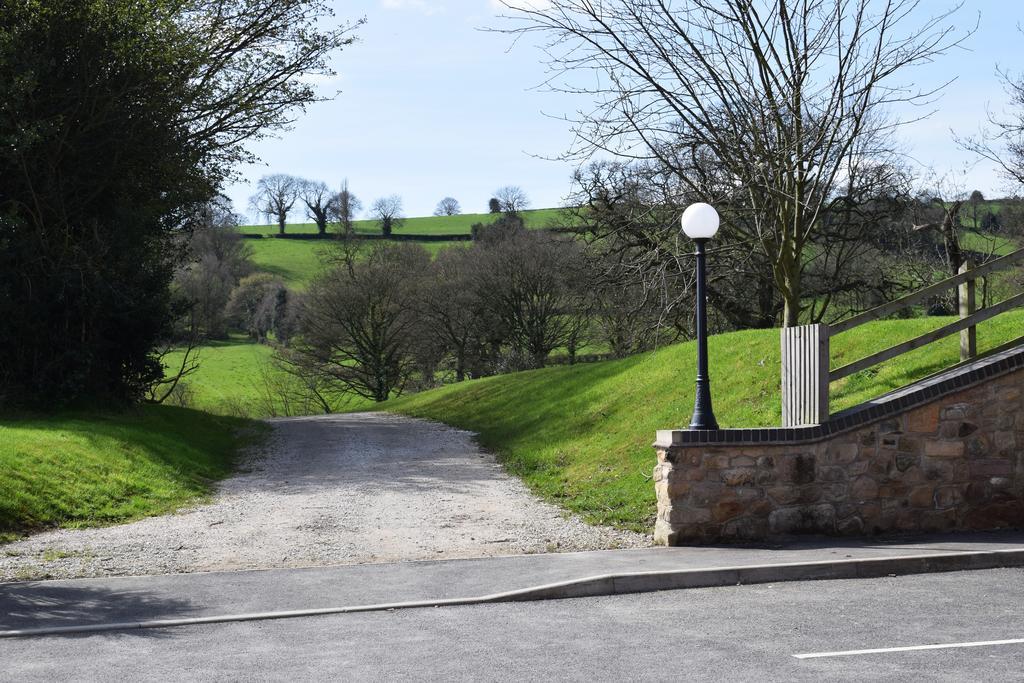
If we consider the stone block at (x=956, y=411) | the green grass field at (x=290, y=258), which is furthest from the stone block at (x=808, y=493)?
the green grass field at (x=290, y=258)

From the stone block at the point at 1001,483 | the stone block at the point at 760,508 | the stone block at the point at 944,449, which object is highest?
the stone block at the point at 944,449

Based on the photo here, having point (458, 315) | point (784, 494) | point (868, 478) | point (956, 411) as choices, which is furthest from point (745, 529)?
point (458, 315)

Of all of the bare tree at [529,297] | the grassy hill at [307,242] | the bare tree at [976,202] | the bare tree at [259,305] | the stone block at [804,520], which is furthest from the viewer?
the grassy hill at [307,242]

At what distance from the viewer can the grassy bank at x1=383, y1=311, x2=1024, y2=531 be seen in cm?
1446

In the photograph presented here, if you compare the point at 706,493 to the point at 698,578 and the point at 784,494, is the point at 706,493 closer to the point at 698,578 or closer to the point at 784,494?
the point at 784,494

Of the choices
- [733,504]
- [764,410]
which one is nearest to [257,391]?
[764,410]

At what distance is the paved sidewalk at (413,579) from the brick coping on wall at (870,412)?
1110 mm

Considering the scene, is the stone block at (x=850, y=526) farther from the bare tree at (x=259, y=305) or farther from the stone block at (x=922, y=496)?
the bare tree at (x=259, y=305)

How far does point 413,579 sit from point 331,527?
3.82 m

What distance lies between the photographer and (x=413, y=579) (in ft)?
29.7

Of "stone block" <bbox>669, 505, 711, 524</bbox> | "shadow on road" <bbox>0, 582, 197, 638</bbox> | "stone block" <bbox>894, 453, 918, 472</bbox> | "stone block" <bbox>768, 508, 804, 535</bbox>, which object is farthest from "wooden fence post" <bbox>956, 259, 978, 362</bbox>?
"shadow on road" <bbox>0, 582, 197, 638</bbox>

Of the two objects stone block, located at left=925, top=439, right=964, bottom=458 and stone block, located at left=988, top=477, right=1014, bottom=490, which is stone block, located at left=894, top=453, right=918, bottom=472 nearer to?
stone block, located at left=925, top=439, right=964, bottom=458

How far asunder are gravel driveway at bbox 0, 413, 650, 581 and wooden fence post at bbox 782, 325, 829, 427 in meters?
2.24

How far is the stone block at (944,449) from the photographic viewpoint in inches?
424
